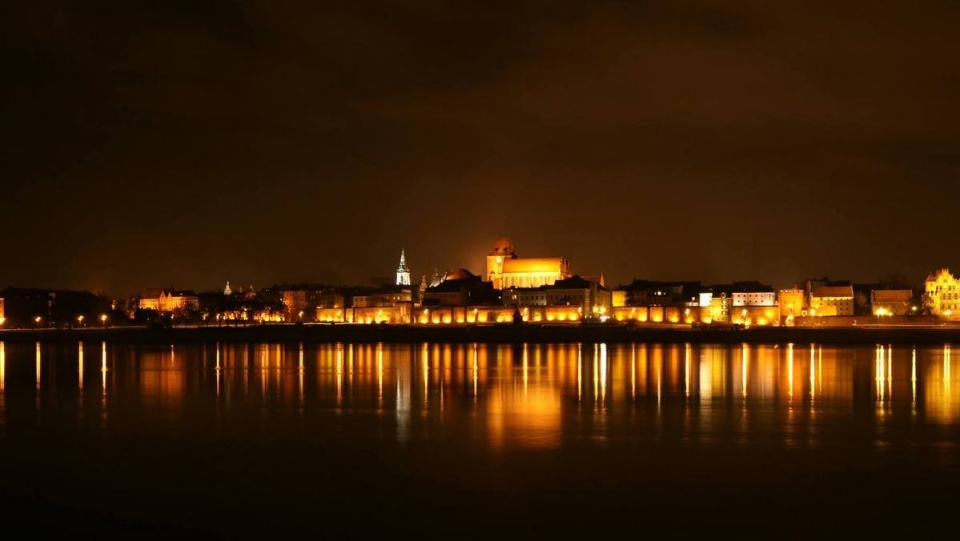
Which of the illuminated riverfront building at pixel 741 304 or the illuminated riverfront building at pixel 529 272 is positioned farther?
the illuminated riverfront building at pixel 529 272

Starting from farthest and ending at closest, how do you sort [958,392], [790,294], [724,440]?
[790,294] < [958,392] < [724,440]

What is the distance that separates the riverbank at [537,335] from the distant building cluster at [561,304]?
9.46m

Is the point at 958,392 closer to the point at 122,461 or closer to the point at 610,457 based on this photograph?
the point at 610,457

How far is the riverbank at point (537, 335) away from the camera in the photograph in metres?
58.2

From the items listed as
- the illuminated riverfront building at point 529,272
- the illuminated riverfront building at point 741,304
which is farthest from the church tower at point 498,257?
the illuminated riverfront building at point 741,304

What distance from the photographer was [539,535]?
31.4 ft

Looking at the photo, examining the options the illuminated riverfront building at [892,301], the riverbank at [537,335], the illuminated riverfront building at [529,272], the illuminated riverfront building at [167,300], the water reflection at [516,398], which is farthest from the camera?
the illuminated riverfront building at [167,300]

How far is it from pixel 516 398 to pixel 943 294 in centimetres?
7248

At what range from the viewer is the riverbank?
58.2 metres

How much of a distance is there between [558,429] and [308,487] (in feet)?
18.1

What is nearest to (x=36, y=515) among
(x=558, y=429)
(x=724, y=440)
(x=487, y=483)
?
(x=487, y=483)

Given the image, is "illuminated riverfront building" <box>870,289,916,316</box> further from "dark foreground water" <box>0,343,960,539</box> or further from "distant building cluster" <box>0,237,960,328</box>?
"dark foreground water" <box>0,343,960,539</box>

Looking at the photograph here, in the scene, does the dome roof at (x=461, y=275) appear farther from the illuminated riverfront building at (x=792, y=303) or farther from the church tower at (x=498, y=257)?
the illuminated riverfront building at (x=792, y=303)


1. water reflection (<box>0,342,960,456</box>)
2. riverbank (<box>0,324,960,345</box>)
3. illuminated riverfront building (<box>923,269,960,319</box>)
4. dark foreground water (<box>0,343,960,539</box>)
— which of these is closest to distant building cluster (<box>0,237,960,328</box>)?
illuminated riverfront building (<box>923,269,960,319</box>)
